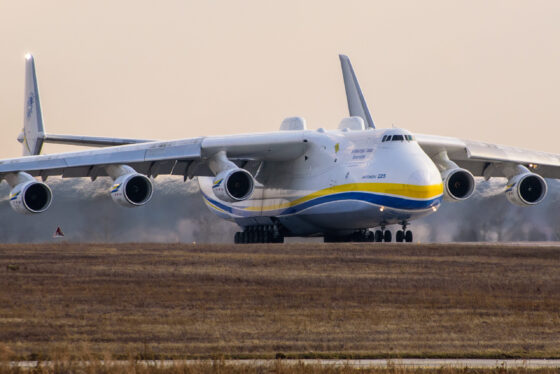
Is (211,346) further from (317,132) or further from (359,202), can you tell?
(317,132)

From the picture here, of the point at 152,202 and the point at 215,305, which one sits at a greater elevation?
the point at 215,305

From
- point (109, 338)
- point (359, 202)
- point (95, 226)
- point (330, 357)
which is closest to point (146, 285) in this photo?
point (109, 338)

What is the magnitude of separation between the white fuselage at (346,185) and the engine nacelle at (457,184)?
2.30 meters

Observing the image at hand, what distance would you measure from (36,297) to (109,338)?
4.63 m

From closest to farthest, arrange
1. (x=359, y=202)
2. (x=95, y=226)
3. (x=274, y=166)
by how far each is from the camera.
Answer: (x=359, y=202)
(x=274, y=166)
(x=95, y=226)

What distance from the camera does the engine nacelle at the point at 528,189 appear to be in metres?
39.0

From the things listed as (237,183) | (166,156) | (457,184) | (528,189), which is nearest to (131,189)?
(166,156)

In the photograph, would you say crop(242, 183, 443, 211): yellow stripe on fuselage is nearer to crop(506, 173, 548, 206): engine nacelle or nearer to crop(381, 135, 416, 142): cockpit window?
crop(381, 135, 416, 142): cockpit window

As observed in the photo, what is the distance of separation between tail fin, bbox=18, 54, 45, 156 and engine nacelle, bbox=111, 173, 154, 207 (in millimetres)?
7984

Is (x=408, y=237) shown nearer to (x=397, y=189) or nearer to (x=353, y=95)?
(x=397, y=189)

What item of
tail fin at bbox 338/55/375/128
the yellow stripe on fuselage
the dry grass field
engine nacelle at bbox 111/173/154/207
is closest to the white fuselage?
the yellow stripe on fuselage

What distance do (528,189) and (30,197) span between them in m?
17.0

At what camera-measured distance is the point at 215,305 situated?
65.5 feet

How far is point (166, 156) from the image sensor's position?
37.1m
